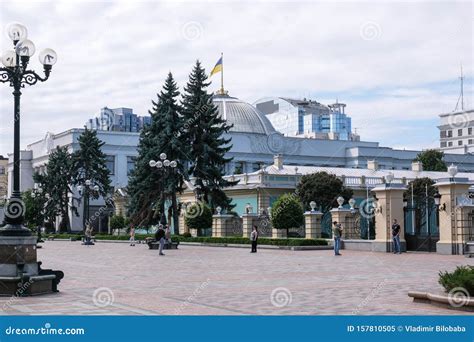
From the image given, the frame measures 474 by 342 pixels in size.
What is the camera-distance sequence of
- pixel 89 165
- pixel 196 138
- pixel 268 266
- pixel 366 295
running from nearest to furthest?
pixel 366 295 < pixel 268 266 < pixel 196 138 < pixel 89 165

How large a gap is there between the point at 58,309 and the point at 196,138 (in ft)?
131

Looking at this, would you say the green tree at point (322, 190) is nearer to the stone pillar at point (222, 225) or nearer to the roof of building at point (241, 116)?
the stone pillar at point (222, 225)

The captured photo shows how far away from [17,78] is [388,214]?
20.5m

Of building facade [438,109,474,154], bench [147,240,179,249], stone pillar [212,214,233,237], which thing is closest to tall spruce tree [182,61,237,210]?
stone pillar [212,214,233,237]

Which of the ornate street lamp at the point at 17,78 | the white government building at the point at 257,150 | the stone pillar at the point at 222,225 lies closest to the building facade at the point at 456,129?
the white government building at the point at 257,150

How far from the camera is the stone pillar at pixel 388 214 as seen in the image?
30969 mm

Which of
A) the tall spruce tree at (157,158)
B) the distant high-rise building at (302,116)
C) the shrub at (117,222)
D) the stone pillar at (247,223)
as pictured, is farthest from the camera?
the distant high-rise building at (302,116)

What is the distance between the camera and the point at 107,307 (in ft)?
36.7

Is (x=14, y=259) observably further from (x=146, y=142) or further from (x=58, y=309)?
(x=146, y=142)

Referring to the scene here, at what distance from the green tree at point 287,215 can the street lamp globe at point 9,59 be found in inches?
1052

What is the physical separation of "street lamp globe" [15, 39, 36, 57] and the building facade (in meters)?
119

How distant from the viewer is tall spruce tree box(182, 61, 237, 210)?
4969cm

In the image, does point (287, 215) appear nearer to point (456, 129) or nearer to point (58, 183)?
point (58, 183)
